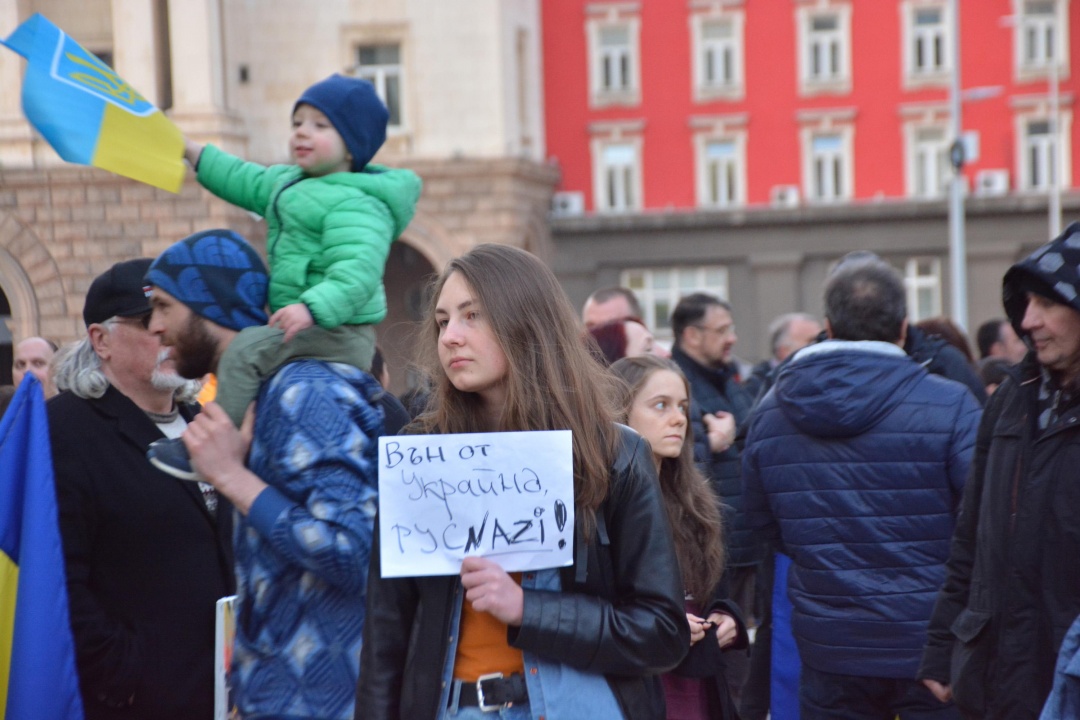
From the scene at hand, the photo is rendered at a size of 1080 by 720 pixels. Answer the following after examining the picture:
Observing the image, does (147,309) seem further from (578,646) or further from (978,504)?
(978,504)

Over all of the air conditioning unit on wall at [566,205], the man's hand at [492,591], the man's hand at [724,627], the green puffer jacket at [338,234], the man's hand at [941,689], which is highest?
the air conditioning unit on wall at [566,205]

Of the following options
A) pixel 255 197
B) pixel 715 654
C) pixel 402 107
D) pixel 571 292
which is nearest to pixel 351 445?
pixel 255 197

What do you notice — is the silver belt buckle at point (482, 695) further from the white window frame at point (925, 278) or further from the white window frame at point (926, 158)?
the white window frame at point (925, 278)

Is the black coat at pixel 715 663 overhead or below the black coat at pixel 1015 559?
below

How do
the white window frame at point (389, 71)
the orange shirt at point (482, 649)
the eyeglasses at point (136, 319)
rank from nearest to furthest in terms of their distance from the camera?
1. the orange shirt at point (482, 649)
2. the eyeglasses at point (136, 319)
3. the white window frame at point (389, 71)

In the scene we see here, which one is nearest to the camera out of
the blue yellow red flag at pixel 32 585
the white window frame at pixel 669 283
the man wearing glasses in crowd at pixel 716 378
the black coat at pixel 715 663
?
the blue yellow red flag at pixel 32 585

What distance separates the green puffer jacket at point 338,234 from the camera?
12.2 ft

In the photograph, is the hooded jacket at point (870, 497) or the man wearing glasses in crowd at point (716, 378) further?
the man wearing glasses in crowd at point (716, 378)

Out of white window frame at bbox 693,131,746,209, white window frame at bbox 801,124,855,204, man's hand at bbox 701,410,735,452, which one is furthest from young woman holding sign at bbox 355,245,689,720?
white window frame at bbox 801,124,855,204

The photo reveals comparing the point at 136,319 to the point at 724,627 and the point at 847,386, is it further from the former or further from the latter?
the point at 847,386

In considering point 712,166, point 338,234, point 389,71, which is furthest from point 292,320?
point 712,166

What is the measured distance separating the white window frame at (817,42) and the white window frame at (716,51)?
4.39 feet

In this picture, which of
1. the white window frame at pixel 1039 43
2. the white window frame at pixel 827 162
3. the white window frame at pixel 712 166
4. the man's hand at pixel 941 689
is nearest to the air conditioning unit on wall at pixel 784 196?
the white window frame at pixel 827 162

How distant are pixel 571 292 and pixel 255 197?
28.4 m
